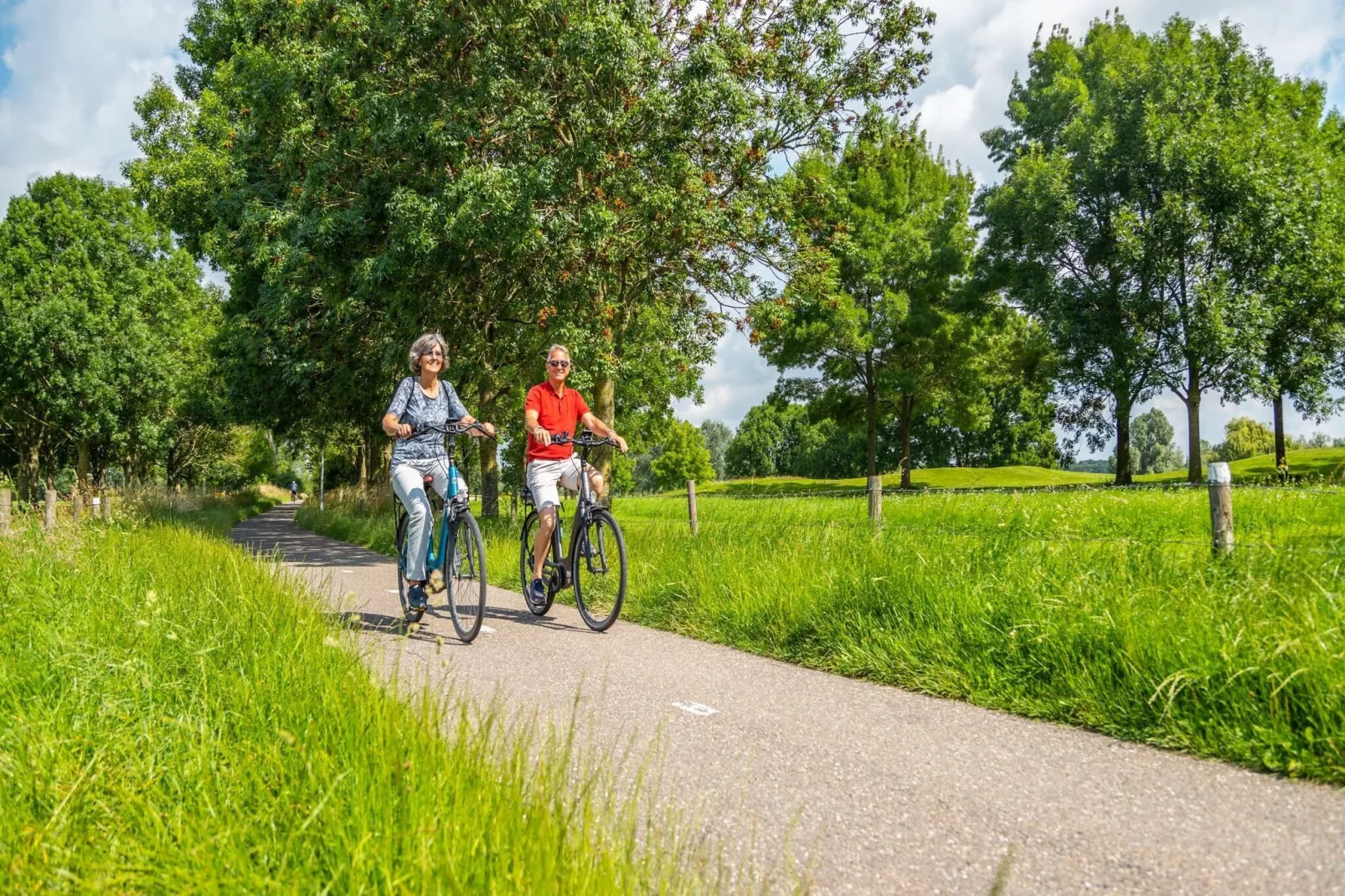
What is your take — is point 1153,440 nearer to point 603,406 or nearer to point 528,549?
point 603,406

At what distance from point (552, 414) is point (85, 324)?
35421 mm

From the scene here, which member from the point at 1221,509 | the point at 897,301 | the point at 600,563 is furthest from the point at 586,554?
the point at 897,301

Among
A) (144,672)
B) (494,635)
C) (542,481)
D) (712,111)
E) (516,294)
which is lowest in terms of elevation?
(494,635)

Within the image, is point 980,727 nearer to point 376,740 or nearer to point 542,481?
point 376,740

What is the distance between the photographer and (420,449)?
22.3ft

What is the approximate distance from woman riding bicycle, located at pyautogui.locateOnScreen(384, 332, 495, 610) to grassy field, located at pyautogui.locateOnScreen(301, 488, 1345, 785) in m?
1.87

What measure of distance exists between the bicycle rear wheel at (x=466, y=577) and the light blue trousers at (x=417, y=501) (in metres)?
0.23

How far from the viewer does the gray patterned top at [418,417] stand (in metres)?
6.71

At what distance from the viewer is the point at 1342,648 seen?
3391 mm

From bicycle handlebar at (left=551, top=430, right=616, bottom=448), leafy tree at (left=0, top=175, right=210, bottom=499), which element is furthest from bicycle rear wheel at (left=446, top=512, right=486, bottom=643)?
leafy tree at (left=0, top=175, right=210, bottom=499)

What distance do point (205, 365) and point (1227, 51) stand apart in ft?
145

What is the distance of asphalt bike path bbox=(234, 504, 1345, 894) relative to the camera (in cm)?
247

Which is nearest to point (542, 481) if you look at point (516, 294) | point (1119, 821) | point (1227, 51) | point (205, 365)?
point (1119, 821)

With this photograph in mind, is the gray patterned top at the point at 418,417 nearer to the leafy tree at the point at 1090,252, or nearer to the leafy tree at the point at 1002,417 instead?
the leafy tree at the point at 1090,252
